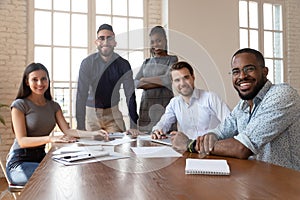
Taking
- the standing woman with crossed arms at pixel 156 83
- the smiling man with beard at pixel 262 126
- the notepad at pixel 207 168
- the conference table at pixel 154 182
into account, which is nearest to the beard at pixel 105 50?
the standing woman with crossed arms at pixel 156 83

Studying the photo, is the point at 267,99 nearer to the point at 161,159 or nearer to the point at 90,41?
the point at 161,159

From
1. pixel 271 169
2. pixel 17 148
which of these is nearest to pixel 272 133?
pixel 271 169

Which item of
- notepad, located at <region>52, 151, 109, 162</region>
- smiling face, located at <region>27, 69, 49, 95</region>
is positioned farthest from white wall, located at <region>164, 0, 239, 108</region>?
notepad, located at <region>52, 151, 109, 162</region>

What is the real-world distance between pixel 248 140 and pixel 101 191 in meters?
0.69

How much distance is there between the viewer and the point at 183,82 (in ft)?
7.23

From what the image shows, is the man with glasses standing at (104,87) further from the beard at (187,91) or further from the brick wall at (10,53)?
the brick wall at (10,53)

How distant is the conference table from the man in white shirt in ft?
2.85

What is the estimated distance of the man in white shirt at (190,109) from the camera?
2.06 metres

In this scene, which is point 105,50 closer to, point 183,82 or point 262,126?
point 183,82

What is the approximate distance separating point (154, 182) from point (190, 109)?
1.33 metres

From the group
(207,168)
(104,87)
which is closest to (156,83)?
(104,87)

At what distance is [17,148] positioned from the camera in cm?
199

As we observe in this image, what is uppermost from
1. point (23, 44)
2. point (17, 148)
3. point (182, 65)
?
point (23, 44)

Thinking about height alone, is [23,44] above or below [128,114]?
above
